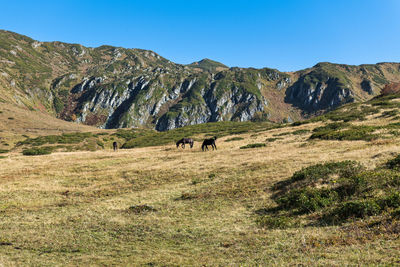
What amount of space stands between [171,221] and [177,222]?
388 millimetres

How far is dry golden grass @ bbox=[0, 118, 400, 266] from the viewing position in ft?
28.0

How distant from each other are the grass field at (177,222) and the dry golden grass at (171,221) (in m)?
0.05

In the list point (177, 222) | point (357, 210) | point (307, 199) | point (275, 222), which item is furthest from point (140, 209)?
point (357, 210)

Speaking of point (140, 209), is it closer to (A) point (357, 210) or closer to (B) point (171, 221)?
(B) point (171, 221)

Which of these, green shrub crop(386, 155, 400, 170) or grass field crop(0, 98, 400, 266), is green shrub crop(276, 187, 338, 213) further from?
green shrub crop(386, 155, 400, 170)

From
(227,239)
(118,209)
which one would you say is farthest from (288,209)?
(118,209)

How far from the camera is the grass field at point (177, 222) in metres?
8.50

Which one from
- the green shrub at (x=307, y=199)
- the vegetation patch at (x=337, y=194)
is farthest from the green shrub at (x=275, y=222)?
the green shrub at (x=307, y=199)

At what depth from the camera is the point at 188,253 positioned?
31.3ft

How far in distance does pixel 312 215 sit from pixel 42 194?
22.5 m

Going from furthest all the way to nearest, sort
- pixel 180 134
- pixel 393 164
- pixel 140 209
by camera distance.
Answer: pixel 180 134
pixel 140 209
pixel 393 164

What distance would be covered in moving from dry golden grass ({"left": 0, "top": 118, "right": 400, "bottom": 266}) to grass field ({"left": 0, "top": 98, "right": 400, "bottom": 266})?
2.0 inches

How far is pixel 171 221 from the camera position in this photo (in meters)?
13.8

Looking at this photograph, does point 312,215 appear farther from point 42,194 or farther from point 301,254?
point 42,194
